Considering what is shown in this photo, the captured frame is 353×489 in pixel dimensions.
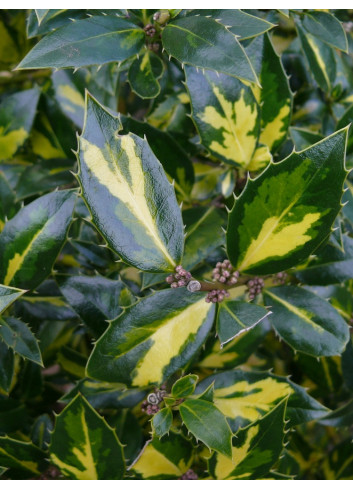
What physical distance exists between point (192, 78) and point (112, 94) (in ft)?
0.70

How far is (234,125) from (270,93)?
84 millimetres

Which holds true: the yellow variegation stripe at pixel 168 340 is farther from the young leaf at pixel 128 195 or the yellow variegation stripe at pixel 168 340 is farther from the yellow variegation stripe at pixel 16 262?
the yellow variegation stripe at pixel 16 262

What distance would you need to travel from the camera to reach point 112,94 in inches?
38.9

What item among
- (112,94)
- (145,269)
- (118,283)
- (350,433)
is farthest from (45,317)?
(350,433)

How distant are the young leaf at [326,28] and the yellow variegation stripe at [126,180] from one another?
452 mm

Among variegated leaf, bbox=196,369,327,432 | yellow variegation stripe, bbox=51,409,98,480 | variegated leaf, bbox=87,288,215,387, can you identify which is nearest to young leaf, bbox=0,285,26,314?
variegated leaf, bbox=87,288,215,387

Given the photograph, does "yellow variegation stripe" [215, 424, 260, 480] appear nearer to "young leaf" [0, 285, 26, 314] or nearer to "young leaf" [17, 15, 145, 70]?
"young leaf" [0, 285, 26, 314]

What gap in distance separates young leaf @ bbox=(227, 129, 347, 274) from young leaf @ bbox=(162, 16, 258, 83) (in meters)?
0.14

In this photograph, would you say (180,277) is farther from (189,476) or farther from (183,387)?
(189,476)

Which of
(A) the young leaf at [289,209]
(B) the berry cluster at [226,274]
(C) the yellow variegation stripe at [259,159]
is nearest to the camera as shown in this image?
(A) the young leaf at [289,209]

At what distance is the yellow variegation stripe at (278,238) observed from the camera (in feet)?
2.30

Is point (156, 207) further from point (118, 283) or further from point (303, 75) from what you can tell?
point (303, 75)

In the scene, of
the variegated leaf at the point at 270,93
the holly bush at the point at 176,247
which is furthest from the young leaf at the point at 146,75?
the variegated leaf at the point at 270,93

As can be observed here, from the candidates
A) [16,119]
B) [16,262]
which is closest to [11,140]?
[16,119]
